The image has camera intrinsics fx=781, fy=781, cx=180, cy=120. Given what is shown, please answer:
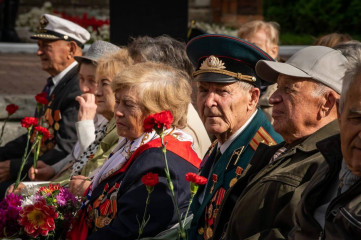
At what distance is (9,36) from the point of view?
14344 mm

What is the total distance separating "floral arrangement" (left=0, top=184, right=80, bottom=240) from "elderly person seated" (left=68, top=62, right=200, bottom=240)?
122 millimetres

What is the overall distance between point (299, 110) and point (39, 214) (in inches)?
57.4

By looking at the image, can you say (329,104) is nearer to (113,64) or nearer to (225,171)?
(225,171)

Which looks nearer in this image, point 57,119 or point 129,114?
point 129,114

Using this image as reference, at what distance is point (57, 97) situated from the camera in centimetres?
652

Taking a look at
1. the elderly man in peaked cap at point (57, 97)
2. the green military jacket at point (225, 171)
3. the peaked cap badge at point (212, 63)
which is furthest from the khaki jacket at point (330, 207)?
the elderly man in peaked cap at point (57, 97)

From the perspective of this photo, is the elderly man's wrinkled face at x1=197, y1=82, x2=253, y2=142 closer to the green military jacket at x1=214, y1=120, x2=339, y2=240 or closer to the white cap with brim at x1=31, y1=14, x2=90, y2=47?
the green military jacket at x1=214, y1=120, x2=339, y2=240

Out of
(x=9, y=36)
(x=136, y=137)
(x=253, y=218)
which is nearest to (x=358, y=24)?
(x=9, y=36)

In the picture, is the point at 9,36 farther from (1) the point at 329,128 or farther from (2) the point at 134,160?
(1) the point at 329,128

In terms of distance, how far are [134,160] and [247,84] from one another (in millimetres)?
717

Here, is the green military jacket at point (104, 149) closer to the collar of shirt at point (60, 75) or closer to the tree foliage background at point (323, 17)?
the collar of shirt at point (60, 75)

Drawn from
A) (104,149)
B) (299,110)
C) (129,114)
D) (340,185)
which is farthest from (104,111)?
(340,185)

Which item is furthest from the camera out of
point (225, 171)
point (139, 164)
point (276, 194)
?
point (139, 164)

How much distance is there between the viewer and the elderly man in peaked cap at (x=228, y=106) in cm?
383
